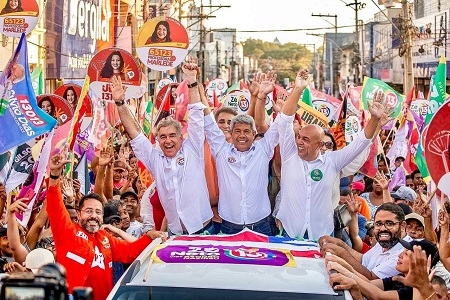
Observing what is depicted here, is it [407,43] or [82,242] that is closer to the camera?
[82,242]

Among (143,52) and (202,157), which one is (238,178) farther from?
(143,52)

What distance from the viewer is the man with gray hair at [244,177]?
732 centimetres

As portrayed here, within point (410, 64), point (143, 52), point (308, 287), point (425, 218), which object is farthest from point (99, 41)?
point (308, 287)

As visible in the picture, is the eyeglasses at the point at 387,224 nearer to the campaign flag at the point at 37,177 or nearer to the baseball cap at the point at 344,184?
the baseball cap at the point at 344,184

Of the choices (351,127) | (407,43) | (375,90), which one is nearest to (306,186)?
(351,127)

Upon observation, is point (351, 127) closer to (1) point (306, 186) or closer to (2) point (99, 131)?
(2) point (99, 131)

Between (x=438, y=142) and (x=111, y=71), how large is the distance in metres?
7.73

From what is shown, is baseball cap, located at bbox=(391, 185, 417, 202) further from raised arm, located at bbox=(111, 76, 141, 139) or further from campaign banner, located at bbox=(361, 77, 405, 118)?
campaign banner, located at bbox=(361, 77, 405, 118)

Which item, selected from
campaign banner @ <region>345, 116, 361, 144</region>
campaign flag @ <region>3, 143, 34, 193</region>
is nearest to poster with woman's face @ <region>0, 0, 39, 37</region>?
campaign flag @ <region>3, 143, 34, 193</region>

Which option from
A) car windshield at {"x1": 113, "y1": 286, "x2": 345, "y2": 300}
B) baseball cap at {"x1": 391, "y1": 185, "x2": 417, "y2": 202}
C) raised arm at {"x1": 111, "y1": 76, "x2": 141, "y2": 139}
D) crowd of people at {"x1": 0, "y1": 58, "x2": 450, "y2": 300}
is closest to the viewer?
car windshield at {"x1": 113, "y1": 286, "x2": 345, "y2": 300}

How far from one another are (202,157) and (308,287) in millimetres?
2641

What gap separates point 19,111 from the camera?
9.73m

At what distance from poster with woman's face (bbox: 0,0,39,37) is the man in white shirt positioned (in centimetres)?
536

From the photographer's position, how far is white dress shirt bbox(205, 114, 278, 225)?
731 centimetres
